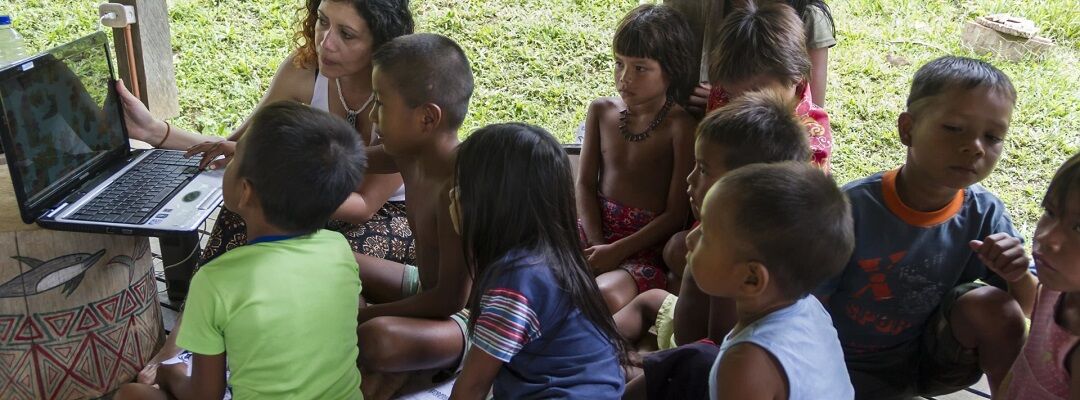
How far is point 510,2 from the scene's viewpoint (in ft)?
17.9

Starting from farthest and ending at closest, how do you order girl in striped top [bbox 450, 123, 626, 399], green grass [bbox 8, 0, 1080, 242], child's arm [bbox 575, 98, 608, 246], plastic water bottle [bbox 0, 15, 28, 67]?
green grass [bbox 8, 0, 1080, 242], plastic water bottle [bbox 0, 15, 28, 67], child's arm [bbox 575, 98, 608, 246], girl in striped top [bbox 450, 123, 626, 399]

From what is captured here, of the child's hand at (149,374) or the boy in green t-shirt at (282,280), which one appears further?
the child's hand at (149,374)

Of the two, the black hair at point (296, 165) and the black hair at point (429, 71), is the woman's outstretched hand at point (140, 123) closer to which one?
the black hair at point (429, 71)

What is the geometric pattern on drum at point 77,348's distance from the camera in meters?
2.19

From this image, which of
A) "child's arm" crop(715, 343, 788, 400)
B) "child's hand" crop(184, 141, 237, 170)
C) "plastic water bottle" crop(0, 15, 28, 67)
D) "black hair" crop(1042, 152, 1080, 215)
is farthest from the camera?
"plastic water bottle" crop(0, 15, 28, 67)

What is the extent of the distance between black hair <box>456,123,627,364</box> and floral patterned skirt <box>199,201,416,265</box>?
0.81 metres

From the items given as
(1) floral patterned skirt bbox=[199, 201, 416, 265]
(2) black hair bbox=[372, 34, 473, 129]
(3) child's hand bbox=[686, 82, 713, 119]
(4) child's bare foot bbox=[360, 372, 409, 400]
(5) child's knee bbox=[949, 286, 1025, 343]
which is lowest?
(4) child's bare foot bbox=[360, 372, 409, 400]

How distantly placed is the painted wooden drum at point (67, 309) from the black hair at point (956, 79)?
6.39ft

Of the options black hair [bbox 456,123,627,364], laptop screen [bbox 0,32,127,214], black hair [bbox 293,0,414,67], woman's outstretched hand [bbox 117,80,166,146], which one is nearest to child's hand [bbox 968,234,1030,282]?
black hair [bbox 456,123,627,364]

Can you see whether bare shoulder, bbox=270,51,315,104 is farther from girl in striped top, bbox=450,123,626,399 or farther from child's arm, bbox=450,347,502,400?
child's arm, bbox=450,347,502,400

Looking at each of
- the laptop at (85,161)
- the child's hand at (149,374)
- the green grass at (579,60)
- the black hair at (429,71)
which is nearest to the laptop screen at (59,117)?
the laptop at (85,161)

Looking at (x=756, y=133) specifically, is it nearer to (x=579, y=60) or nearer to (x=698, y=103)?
(x=698, y=103)

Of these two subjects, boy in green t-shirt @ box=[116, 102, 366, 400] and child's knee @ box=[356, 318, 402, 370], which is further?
child's knee @ box=[356, 318, 402, 370]

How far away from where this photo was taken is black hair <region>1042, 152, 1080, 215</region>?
1662mm
